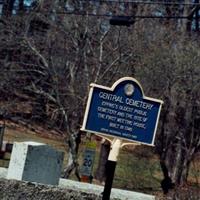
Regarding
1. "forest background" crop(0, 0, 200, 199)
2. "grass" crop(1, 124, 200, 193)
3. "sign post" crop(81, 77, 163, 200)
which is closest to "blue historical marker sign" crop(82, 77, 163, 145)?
"sign post" crop(81, 77, 163, 200)

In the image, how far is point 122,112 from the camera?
826cm

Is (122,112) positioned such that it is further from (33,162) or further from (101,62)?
(101,62)

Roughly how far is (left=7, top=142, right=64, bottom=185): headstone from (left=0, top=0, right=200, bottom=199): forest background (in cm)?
820

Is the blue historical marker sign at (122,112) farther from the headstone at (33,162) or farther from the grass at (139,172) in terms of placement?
the grass at (139,172)

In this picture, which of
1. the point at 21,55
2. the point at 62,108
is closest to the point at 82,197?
the point at 62,108

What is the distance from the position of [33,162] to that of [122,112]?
2483mm

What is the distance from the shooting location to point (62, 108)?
18.7m

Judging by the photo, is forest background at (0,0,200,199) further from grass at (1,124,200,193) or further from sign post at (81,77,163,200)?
sign post at (81,77,163,200)

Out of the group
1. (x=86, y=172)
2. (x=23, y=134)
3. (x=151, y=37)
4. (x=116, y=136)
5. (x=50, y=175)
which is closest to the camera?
(x=116, y=136)

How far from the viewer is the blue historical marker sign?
8.12m

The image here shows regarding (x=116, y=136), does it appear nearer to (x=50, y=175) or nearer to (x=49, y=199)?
(x=49, y=199)

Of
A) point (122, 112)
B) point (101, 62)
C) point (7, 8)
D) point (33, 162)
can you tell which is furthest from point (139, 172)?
point (122, 112)

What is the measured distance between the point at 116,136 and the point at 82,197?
4.00 feet

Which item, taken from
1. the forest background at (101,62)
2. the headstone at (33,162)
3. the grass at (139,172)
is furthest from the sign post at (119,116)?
the grass at (139,172)
